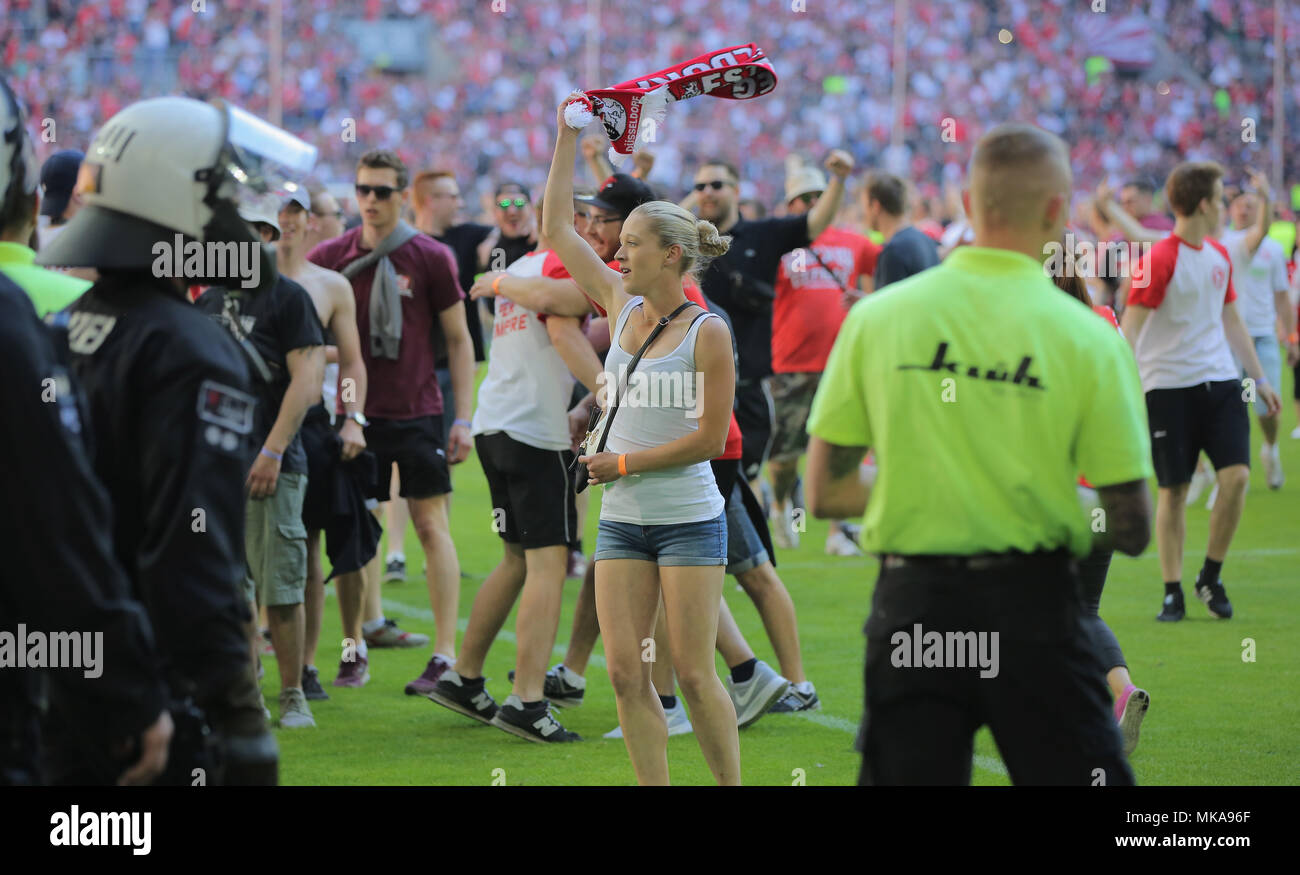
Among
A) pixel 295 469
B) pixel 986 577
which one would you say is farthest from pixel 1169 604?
pixel 986 577

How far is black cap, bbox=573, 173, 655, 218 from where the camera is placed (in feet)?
19.2

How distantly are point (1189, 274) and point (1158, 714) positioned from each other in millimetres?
2772

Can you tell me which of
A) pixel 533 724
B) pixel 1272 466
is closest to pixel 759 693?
pixel 533 724

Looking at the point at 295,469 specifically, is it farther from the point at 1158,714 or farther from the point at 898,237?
the point at 898,237

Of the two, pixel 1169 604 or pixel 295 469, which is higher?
pixel 295 469

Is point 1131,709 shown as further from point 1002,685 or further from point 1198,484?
point 1198,484

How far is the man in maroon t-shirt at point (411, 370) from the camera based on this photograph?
287 inches

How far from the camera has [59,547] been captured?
2.42 metres

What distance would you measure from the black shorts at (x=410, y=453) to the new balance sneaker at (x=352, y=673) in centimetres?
77

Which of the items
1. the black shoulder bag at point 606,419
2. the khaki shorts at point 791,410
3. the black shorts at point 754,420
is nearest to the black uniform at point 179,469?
the black shoulder bag at point 606,419

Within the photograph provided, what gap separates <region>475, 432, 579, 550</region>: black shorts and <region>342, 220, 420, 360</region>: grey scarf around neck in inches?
41.1

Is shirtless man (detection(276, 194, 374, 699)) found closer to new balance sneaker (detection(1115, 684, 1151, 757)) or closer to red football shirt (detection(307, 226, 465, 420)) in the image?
red football shirt (detection(307, 226, 465, 420))

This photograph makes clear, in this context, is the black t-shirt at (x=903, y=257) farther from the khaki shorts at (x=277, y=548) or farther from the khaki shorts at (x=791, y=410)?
the khaki shorts at (x=277, y=548)

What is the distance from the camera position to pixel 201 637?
8.89 ft
